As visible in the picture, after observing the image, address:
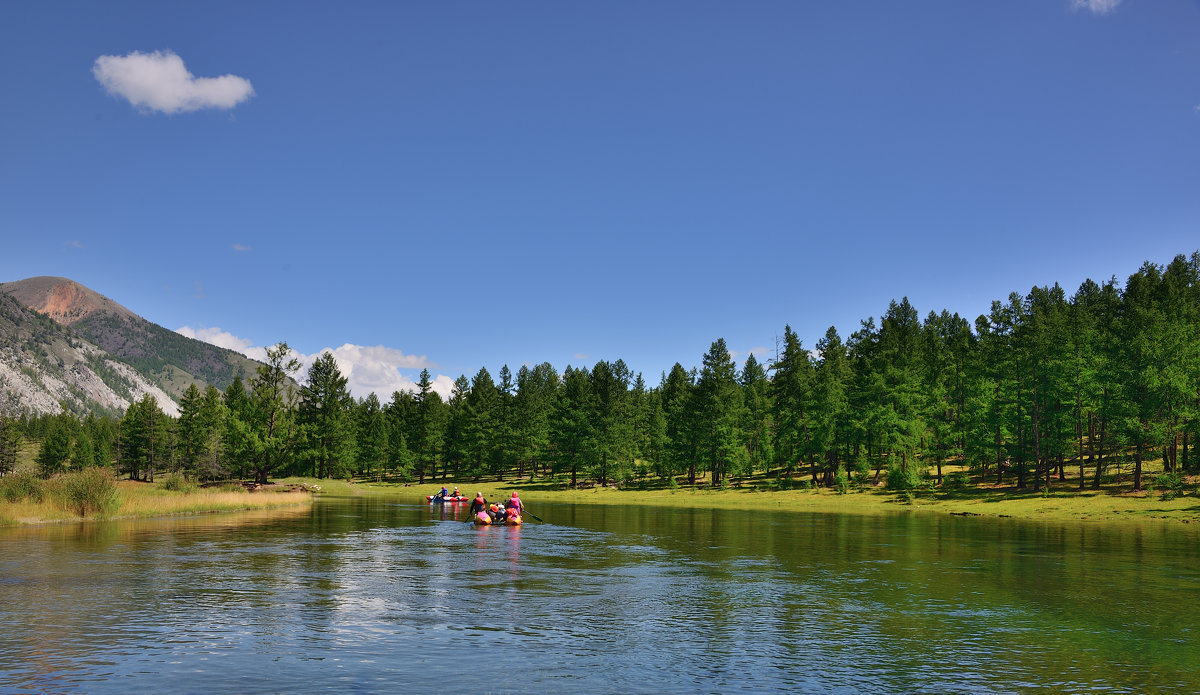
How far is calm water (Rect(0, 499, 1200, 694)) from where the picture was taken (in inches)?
664

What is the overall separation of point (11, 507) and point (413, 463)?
9205cm

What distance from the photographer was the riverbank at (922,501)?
63125mm

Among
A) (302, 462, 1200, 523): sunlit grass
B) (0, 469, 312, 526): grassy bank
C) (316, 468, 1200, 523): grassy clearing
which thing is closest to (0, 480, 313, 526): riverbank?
(0, 469, 312, 526): grassy bank

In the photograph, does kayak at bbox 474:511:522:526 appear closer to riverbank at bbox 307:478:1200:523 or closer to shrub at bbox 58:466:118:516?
riverbank at bbox 307:478:1200:523

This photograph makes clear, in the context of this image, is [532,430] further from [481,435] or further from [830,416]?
[830,416]

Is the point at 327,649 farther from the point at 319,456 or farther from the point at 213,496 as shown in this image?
the point at 319,456

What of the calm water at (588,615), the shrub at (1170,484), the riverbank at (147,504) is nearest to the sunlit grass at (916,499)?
the shrub at (1170,484)

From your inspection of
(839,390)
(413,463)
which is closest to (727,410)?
(839,390)

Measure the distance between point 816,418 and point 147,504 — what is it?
7049 cm

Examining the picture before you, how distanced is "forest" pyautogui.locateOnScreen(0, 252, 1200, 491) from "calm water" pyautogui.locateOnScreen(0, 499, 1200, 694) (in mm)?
35089

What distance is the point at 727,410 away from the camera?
10369 cm

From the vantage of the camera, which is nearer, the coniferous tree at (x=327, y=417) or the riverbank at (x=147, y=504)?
the riverbank at (x=147, y=504)

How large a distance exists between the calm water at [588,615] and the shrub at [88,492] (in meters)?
6.63

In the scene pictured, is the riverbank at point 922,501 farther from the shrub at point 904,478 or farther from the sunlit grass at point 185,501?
the sunlit grass at point 185,501
